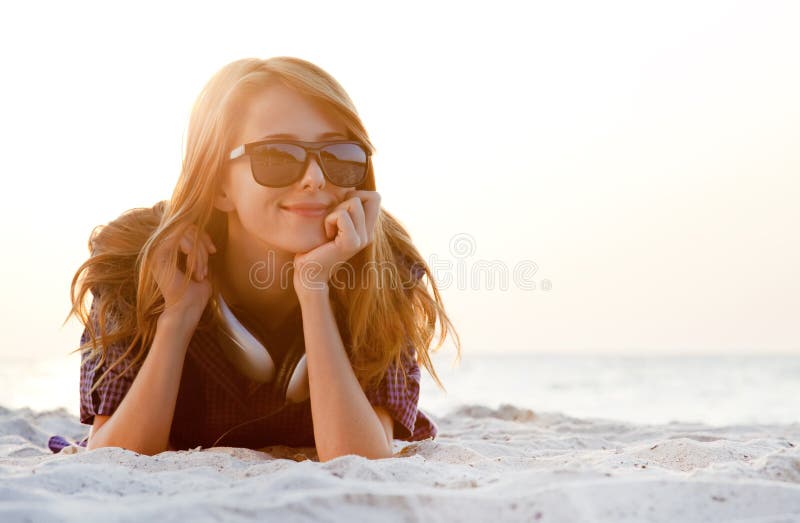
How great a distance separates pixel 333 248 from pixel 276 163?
378 mm

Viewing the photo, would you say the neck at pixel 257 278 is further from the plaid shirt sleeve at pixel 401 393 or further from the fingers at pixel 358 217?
the plaid shirt sleeve at pixel 401 393

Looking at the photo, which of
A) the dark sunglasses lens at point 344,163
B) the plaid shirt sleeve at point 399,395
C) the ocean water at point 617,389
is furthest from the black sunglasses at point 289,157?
the ocean water at point 617,389

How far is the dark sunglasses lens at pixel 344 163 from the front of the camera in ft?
8.34

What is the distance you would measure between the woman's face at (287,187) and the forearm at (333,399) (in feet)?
0.85

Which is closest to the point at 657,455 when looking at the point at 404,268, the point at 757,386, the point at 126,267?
the point at 404,268

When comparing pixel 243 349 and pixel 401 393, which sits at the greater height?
pixel 243 349

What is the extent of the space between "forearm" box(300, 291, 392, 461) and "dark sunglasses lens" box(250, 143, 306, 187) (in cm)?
44

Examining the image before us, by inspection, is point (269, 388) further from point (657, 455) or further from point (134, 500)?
point (657, 455)

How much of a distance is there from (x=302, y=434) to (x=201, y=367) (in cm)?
53

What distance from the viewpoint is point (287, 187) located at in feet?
8.34

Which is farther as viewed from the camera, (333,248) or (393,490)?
(333,248)

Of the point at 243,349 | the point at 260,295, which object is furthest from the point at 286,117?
the point at 243,349

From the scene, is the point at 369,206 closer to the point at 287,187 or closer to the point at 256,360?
the point at 287,187

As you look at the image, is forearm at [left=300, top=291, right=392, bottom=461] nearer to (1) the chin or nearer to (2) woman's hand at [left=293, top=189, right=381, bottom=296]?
(2) woman's hand at [left=293, top=189, right=381, bottom=296]
